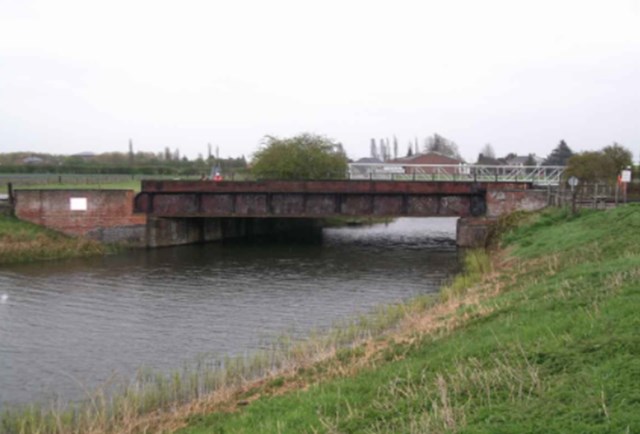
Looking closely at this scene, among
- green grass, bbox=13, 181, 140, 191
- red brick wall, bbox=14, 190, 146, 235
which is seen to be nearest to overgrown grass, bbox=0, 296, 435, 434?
red brick wall, bbox=14, 190, 146, 235

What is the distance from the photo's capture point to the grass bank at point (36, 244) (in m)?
36.4

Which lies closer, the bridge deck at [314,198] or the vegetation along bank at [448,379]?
the vegetation along bank at [448,379]

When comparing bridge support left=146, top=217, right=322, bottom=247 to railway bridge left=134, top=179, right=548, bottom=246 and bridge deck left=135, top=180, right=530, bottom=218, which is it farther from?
bridge deck left=135, top=180, right=530, bottom=218

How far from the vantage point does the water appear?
54.6ft

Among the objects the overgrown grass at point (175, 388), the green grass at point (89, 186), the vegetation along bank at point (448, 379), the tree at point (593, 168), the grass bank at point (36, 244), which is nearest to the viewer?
the vegetation along bank at point (448, 379)

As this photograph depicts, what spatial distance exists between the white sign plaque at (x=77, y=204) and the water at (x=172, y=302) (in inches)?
183

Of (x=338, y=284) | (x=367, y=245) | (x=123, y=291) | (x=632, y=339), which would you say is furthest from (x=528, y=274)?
(x=367, y=245)

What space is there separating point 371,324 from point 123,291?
40.8 ft

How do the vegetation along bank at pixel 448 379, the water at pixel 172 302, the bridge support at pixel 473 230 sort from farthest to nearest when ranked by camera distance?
the bridge support at pixel 473 230, the water at pixel 172 302, the vegetation along bank at pixel 448 379

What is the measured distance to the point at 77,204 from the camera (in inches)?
1655

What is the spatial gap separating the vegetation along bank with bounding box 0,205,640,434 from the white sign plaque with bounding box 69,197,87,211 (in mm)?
28212

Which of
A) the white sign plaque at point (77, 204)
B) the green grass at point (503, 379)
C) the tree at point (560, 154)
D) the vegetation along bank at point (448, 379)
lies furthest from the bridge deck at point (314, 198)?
the tree at point (560, 154)

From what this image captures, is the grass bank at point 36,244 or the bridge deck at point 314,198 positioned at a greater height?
the bridge deck at point 314,198

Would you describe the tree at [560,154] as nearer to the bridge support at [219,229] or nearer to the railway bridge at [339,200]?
the bridge support at [219,229]
